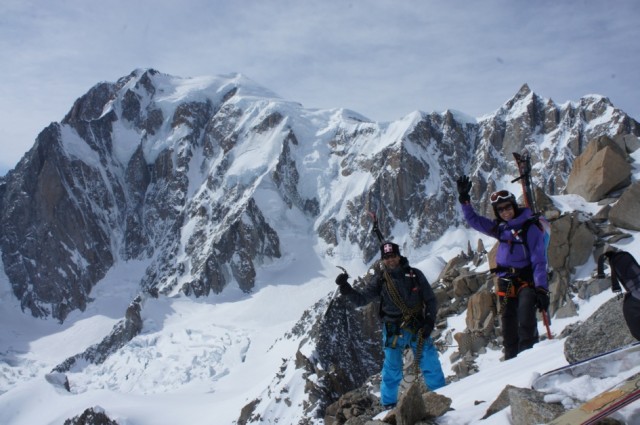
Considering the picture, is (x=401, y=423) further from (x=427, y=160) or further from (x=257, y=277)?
(x=427, y=160)

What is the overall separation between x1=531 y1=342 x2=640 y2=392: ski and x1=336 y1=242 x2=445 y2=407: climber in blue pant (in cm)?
384

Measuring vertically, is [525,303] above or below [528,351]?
above

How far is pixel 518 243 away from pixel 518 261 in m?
0.35

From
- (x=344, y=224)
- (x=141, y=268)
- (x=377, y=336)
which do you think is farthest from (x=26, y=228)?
(x=377, y=336)

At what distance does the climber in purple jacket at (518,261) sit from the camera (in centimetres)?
937

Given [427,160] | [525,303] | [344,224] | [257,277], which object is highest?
[427,160]

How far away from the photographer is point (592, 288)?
679 inches

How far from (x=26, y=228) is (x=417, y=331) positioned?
174 metres

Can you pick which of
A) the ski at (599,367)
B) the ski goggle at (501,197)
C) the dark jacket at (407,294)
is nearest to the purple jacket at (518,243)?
the ski goggle at (501,197)

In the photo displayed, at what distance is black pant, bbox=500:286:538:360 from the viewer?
964 cm

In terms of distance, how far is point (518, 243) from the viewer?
380 inches

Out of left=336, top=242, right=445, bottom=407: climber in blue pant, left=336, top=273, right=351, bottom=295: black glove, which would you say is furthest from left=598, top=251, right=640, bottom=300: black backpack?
left=336, top=273, right=351, bottom=295: black glove

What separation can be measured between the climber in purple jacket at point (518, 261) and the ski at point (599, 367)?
12.1ft

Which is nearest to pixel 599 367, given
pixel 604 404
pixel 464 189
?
pixel 604 404
